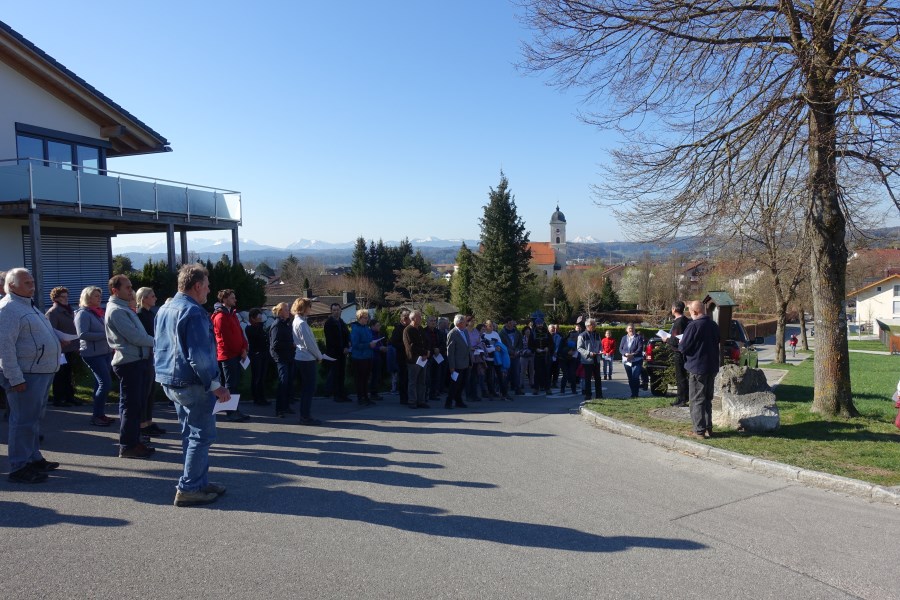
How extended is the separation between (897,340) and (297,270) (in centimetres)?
7014

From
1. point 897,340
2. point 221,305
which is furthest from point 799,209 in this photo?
point 897,340

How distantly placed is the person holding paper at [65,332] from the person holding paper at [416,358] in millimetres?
5318

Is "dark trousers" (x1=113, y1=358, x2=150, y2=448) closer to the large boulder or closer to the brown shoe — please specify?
the brown shoe

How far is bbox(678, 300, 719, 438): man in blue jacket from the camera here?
27.5 ft

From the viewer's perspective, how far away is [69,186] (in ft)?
54.2

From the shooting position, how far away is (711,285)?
5397 centimetres

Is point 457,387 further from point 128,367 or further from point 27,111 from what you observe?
point 27,111

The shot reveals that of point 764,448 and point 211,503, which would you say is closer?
point 211,503

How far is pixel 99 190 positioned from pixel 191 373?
1436 centimetres

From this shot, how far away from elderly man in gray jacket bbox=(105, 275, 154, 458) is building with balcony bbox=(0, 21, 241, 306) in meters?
10.1

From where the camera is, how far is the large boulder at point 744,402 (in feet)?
28.5

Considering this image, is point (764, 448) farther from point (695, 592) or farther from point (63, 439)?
point (63, 439)

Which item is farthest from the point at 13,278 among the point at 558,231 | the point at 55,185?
the point at 558,231

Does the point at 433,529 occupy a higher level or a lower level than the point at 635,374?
lower
